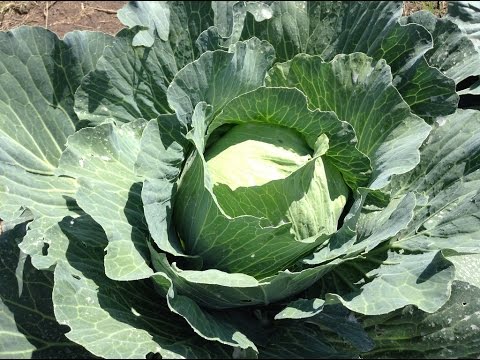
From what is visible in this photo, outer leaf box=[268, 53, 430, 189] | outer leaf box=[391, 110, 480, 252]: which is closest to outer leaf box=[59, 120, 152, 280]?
outer leaf box=[268, 53, 430, 189]

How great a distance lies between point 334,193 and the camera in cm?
213

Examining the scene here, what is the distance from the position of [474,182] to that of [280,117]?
73cm

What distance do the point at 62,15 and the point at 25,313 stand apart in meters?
1.91

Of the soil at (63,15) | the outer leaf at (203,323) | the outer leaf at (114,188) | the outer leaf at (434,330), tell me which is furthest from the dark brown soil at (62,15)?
the outer leaf at (434,330)

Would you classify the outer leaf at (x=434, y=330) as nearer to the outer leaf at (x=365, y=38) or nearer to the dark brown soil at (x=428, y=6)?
the outer leaf at (x=365, y=38)

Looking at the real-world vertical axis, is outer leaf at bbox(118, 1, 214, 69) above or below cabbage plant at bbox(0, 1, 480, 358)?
above

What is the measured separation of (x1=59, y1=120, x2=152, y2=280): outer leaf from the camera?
190 centimetres

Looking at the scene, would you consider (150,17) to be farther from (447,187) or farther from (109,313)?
(447,187)

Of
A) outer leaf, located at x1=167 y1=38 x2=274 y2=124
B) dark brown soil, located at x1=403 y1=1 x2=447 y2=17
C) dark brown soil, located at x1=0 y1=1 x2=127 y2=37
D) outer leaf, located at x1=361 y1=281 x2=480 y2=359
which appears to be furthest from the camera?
dark brown soil, located at x1=403 y1=1 x2=447 y2=17

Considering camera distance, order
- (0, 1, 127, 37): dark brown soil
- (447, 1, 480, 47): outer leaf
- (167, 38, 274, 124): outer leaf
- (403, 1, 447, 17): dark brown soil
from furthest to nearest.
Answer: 1. (403, 1, 447, 17): dark brown soil
2. (0, 1, 127, 37): dark brown soil
3. (447, 1, 480, 47): outer leaf
4. (167, 38, 274, 124): outer leaf

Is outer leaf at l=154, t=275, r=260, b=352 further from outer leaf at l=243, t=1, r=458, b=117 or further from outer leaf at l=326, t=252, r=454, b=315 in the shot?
outer leaf at l=243, t=1, r=458, b=117

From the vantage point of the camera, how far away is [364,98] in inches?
85.8

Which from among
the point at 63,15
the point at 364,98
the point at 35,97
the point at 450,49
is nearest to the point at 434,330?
the point at 364,98

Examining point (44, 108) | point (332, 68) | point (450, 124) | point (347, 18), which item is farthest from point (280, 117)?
point (44, 108)
